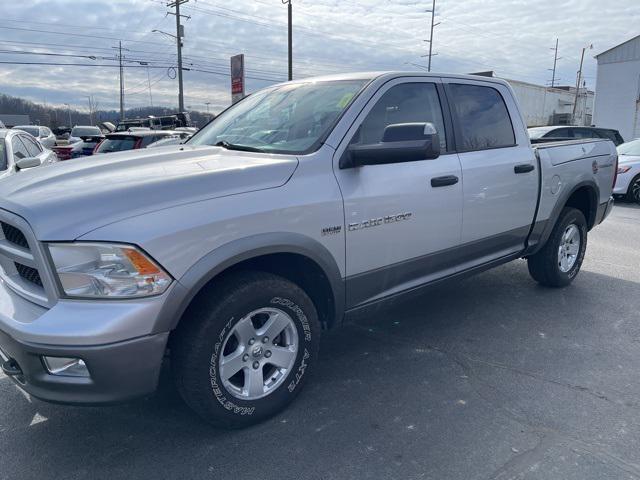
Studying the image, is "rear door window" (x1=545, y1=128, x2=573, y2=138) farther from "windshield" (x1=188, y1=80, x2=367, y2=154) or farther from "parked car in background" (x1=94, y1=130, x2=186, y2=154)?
"windshield" (x1=188, y1=80, x2=367, y2=154)

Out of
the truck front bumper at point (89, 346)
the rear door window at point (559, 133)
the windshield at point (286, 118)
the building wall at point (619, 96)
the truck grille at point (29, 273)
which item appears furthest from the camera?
the building wall at point (619, 96)

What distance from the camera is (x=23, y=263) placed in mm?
2502

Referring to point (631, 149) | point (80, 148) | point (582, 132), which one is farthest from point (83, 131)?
point (631, 149)

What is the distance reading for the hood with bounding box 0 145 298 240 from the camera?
7.58ft

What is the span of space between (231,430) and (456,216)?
2.10m

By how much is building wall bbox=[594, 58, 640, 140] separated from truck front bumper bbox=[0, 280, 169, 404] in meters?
37.4

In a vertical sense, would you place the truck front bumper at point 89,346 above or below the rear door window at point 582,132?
below

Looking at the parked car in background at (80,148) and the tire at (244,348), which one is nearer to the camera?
the tire at (244,348)

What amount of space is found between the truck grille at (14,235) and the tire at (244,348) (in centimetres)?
84

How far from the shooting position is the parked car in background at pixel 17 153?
20.9 feet

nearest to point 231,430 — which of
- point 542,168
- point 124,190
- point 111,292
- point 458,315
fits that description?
point 111,292

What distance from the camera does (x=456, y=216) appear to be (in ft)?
12.3

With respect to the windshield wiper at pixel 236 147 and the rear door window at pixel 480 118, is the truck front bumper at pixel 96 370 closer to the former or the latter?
the windshield wiper at pixel 236 147

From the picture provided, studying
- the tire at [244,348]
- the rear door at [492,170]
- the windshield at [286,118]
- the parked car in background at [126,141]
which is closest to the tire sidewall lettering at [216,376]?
the tire at [244,348]
